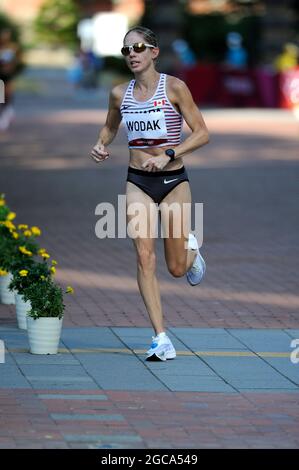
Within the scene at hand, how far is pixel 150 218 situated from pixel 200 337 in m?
1.24

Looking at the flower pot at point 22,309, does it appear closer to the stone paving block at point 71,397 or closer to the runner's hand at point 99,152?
the runner's hand at point 99,152

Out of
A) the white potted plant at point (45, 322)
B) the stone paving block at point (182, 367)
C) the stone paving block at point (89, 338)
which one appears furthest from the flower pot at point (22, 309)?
the stone paving block at point (182, 367)

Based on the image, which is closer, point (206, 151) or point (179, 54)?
point (206, 151)

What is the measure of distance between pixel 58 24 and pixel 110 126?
73.0 m

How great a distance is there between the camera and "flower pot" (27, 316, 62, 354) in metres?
9.01

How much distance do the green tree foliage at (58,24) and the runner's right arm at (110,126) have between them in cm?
7118

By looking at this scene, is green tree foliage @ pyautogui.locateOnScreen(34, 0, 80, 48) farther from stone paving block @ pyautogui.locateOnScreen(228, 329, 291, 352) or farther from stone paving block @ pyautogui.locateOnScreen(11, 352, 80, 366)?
stone paving block @ pyautogui.locateOnScreen(11, 352, 80, 366)

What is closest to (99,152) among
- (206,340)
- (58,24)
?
(206,340)

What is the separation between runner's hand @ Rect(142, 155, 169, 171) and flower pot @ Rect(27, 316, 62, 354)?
1.21m

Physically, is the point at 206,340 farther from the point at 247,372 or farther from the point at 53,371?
the point at 53,371

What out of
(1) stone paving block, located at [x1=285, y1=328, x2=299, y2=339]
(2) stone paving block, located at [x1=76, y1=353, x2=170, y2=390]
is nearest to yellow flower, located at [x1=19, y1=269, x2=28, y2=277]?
(2) stone paving block, located at [x1=76, y1=353, x2=170, y2=390]

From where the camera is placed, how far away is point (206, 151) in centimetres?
2714

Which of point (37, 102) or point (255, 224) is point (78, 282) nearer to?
point (255, 224)

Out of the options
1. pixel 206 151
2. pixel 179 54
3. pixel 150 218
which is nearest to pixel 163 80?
pixel 150 218
